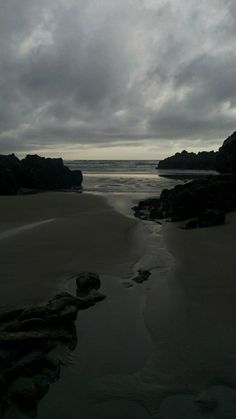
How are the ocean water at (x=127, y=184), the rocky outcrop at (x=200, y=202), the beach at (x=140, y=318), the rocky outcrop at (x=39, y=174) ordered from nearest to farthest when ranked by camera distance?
the beach at (x=140, y=318) < the rocky outcrop at (x=200, y=202) < the ocean water at (x=127, y=184) < the rocky outcrop at (x=39, y=174)

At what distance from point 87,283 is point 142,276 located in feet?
4.22

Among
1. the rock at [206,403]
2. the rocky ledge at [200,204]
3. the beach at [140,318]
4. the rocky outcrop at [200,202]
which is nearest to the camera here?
the rock at [206,403]

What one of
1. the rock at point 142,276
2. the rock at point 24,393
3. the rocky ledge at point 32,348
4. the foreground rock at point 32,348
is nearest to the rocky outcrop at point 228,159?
the rock at point 142,276

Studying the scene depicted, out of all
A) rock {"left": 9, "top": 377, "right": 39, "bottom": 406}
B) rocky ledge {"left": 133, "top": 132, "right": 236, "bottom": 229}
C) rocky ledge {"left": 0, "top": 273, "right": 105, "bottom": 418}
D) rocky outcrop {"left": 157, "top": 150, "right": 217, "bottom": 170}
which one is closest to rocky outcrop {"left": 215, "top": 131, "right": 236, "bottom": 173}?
rocky ledge {"left": 133, "top": 132, "right": 236, "bottom": 229}

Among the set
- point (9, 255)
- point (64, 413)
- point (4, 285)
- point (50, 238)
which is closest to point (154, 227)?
point (50, 238)

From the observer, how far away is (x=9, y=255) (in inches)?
367

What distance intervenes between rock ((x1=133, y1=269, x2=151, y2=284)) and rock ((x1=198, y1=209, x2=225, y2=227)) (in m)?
6.24

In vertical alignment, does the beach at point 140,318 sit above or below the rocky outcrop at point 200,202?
below

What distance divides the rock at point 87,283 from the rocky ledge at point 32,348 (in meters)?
0.84

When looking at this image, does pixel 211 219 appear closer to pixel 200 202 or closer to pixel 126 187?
pixel 200 202

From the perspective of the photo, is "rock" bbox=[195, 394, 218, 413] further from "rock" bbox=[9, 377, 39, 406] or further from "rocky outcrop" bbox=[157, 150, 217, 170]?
"rocky outcrop" bbox=[157, 150, 217, 170]

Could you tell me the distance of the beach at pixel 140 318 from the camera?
3.78 metres

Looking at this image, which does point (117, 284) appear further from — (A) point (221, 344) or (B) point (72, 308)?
(A) point (221, 344)

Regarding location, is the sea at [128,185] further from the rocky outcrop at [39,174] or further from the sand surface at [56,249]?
the sand surface at [56,249]
